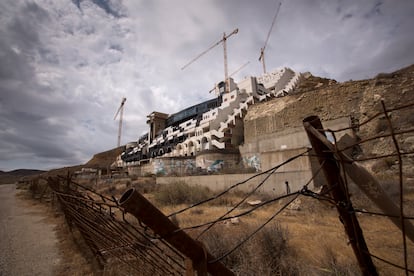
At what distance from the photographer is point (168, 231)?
1393mm

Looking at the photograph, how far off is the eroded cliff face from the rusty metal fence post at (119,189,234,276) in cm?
1279

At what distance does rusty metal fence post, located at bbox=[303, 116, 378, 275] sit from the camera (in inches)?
59.6

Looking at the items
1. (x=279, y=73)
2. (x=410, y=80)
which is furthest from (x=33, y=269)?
(x=279, y=73)

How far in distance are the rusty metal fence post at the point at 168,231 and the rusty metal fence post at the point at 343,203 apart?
999 millimetres

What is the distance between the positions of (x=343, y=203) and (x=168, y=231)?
1.32 m

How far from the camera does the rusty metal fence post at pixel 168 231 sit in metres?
1.26

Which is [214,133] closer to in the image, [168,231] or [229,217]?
[229,217]

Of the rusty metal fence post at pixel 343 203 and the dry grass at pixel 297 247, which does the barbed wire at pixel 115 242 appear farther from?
the rusty metal fence post at pixel 343 203

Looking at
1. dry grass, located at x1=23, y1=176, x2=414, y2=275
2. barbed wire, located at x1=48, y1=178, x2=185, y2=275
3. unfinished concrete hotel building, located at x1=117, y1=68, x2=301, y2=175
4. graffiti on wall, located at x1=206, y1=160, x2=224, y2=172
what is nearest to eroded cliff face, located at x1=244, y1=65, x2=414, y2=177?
unfinished concrete hotel building, located at x1=117, y1=68, x2=301, y2=175

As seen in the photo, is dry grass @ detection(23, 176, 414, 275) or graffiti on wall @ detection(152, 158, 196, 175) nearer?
dry grass @ detection(23, 176, 414, 275)

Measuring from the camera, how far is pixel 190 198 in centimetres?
1235

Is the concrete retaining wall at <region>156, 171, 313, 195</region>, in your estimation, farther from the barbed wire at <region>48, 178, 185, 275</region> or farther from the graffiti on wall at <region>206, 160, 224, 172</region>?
the barbed wire at <region>48, 178, 185, 275</region>

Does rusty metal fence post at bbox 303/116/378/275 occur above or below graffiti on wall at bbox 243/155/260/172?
below

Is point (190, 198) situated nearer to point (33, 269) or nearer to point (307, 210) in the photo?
point (307, 210)
